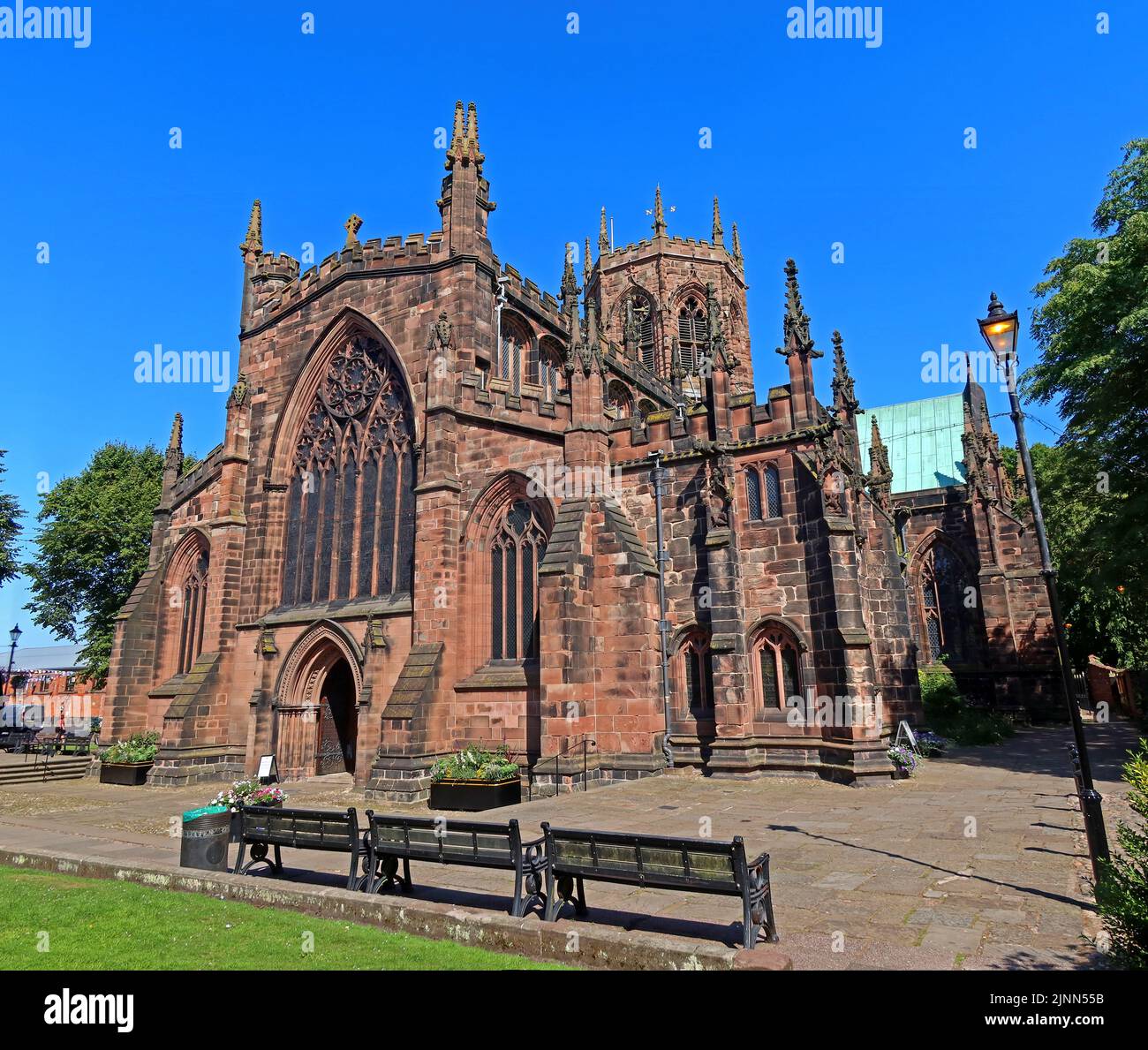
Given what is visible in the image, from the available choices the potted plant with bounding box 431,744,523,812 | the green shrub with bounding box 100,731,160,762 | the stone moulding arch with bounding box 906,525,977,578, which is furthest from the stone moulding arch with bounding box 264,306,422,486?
the stone moulding arch with bounding box 906,525,977,578

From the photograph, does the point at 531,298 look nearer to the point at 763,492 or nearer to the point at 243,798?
the point at 763,492

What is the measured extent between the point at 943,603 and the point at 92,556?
1558 inches

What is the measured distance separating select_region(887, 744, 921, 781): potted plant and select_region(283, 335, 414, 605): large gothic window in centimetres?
1308

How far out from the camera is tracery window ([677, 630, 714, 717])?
1823cm

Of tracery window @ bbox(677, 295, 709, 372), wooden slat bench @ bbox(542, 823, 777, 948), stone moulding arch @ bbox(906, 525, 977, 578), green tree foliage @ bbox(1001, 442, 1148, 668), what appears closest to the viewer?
wooden slat bench @ bbox(542, 823, 777, 948)

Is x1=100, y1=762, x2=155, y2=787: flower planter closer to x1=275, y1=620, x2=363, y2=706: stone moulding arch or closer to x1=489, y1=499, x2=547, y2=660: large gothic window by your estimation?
x1=275, y1=620, x2=363, y2=706: stone moulding arch

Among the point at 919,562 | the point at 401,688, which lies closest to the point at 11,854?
the point at 401,688

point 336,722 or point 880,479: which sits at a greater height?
point 880,479

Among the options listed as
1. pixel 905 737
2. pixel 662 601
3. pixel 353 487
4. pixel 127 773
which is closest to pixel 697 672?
pixel 662 601

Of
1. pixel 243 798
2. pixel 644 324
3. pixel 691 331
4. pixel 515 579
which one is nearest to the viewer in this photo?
pixel 243 798

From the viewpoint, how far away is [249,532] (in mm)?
24203

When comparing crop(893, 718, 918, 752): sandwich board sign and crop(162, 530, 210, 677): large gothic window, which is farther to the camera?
crop(162, 530, 210, 677): large gothic window

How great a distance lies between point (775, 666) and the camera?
17.6 m
